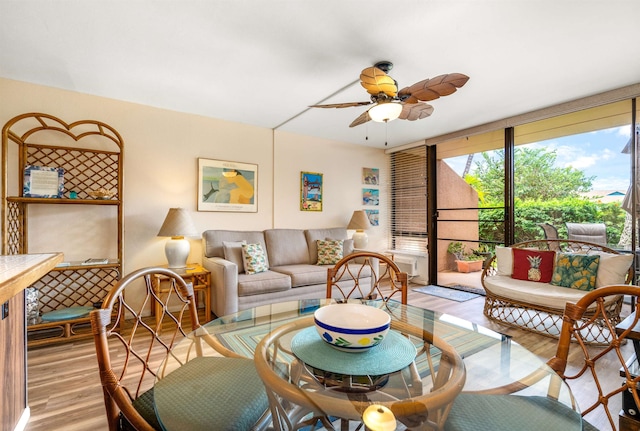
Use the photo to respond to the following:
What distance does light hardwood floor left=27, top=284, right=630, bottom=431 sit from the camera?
5.05ft

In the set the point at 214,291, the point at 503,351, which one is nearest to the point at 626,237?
the point at 503,351

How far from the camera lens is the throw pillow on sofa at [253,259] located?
127 inches

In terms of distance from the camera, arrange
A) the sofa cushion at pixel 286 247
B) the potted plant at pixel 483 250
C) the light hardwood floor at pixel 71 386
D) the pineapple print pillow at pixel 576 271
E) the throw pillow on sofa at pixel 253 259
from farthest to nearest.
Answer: the potted plant at pixel 483 250, the sofa cushion at pixel 286 247, the throw pillow on sofa at pixel 253 259, the pineapple print pillow at pixel 576 271, the light hardwood floor at pixel 71 386

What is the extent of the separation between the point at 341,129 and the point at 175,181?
2261 mm

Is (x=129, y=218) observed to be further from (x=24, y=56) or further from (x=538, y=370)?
(x=538, y=370)

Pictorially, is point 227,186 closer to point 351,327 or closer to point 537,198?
point 351,327

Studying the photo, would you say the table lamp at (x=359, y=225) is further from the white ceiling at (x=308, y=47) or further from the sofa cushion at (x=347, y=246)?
the white ceiling at (x=308, y=47)

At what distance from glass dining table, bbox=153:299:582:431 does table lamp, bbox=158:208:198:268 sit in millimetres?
1814

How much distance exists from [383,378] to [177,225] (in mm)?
2667

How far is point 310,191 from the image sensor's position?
446 centimetres

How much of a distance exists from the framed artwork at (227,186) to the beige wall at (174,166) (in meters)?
0.08

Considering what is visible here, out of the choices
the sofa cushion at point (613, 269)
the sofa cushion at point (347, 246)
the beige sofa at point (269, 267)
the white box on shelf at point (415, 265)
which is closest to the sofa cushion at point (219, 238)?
the beige sofa at point (269, 267)

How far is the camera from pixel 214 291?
3.02 m

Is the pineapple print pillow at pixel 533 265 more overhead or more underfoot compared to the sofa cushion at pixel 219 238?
more underfoot
